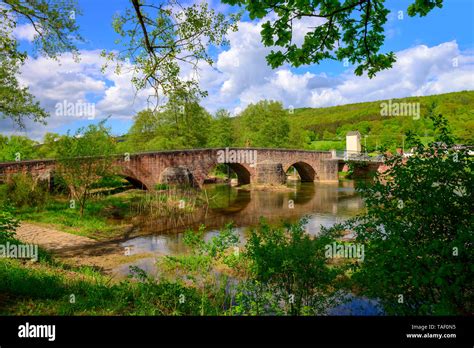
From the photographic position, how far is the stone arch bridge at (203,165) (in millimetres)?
21609

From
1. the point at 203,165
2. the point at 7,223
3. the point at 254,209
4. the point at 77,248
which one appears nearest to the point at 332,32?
the point at 7,223

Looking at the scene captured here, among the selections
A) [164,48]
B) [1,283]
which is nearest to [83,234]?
[1,283]

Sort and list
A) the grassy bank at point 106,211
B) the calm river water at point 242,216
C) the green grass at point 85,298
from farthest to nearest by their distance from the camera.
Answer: the grassy bank at point 106,211 < the calm river water at point 242,216 < the green grass at point 85,298

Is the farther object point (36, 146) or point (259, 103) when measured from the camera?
point (259, 103)

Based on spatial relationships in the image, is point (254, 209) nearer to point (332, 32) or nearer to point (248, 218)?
point (248, 218)

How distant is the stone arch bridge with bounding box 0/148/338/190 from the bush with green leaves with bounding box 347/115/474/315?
69.5 ft

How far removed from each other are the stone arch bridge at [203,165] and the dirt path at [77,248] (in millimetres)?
6803

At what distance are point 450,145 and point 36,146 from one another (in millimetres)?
36731

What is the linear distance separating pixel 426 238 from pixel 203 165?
31276 millimetres

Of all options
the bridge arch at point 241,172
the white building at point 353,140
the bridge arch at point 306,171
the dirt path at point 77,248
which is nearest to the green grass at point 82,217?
the dirt path at point 77,248

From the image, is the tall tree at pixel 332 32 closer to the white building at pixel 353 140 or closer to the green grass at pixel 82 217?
the green grass at pixel 82 217

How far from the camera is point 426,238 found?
445 cm
